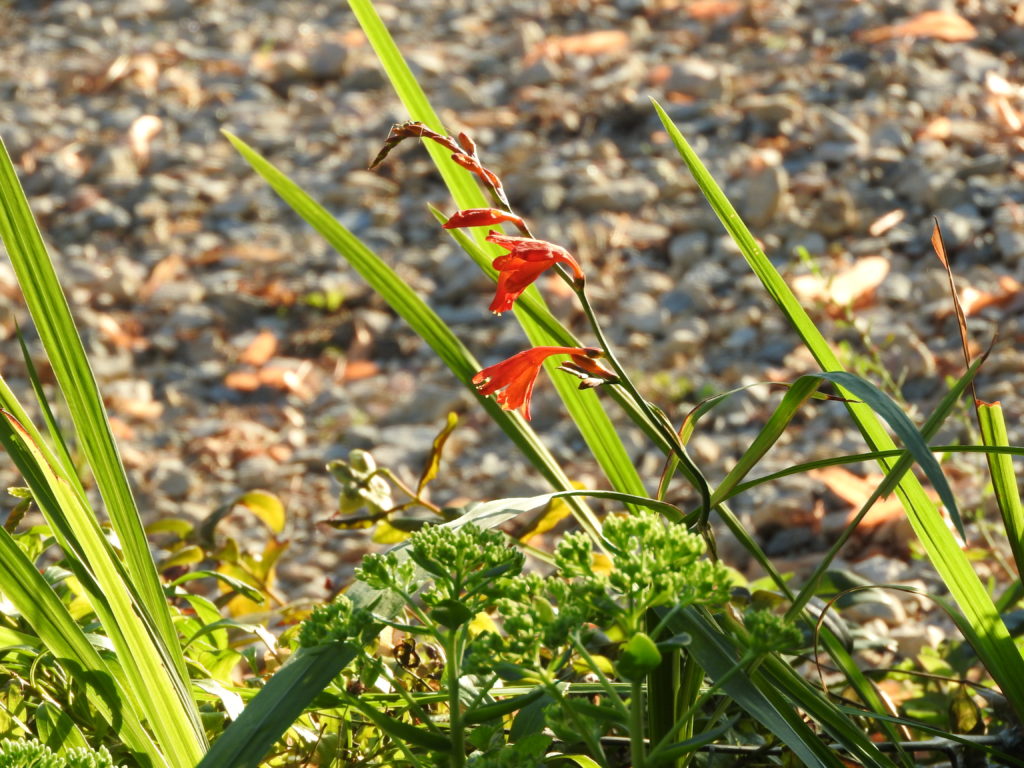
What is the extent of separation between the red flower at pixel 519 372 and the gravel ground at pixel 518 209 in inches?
36.5

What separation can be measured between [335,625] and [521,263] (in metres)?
0.22

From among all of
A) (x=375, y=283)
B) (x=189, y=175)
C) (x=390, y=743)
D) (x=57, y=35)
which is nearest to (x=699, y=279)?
(x=189, y=175)

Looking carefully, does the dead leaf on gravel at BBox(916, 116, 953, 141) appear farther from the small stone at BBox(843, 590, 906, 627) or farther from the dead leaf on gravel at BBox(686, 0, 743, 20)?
the small stone at BBox(843, 590, 906, 627)

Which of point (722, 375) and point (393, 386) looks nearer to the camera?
point (722, 375)

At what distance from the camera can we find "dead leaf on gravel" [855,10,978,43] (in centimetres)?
314

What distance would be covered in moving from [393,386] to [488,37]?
175 centimetres

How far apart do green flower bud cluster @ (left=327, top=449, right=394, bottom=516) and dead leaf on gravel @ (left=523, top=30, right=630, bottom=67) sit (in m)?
2.66

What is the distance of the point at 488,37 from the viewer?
376cm

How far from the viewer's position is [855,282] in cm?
238

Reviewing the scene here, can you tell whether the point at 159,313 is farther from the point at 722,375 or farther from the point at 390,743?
the point at 390,743

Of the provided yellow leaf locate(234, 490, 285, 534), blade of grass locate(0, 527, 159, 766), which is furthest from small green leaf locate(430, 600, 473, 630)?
yellow leaf locate(234, 490, 285, 534)

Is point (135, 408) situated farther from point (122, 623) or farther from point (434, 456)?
point (122, 623)

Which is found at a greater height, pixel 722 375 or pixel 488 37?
pixel 488 37

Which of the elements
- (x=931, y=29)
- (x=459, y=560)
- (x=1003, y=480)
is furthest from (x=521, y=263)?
(x=931, y=29)
